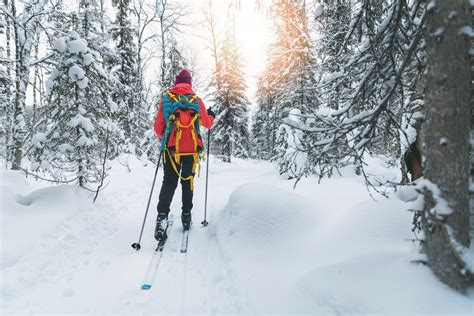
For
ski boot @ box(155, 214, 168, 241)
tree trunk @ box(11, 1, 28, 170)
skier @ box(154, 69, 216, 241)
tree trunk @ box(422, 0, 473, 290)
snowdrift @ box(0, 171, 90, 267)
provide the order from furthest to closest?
tree trunk @ box(11, 1, 28, 170) → skier @ box(154, 69, 216, 241) → ski boot @ box(155, 214, 168, 241) → snowdrift @ box(0, 171, 90, 267) → tree trunk @ box(422, 0, 473, 290)

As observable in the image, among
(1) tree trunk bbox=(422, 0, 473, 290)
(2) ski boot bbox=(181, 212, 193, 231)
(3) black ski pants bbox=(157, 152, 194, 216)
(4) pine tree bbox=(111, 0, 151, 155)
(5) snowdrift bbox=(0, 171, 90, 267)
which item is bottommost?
(2) ski boot bbox=(181, 212, 193, 231)

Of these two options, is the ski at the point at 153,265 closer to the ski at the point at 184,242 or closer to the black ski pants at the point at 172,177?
the ski at the point at 184,242

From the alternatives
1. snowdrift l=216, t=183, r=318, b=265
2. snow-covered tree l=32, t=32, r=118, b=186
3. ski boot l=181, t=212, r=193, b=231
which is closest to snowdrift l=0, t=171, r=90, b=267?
snow-covered tree l=32, t=32, r=118, b=186

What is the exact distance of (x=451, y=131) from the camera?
224cm

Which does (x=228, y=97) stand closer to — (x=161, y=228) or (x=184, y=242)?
(x=161, y=228)

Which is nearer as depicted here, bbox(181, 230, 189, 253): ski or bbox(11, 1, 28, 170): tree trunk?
bbox(181, 230, 189, 253): ski

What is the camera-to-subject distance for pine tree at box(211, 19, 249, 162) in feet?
84.3

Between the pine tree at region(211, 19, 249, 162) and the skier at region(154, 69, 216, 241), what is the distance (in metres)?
20.1

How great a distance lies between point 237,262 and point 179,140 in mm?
2356

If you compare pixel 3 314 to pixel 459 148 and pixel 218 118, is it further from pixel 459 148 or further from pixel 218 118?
pixel 218 118

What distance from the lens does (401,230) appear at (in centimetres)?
315

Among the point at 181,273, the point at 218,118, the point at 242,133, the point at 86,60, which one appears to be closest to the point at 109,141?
the point at 86,60

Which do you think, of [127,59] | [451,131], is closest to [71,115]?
[451,131]

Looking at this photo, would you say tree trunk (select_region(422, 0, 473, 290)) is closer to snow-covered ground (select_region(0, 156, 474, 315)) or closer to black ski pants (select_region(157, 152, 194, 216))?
snow-covered ground (select_region(0, 156, 474, 315))
